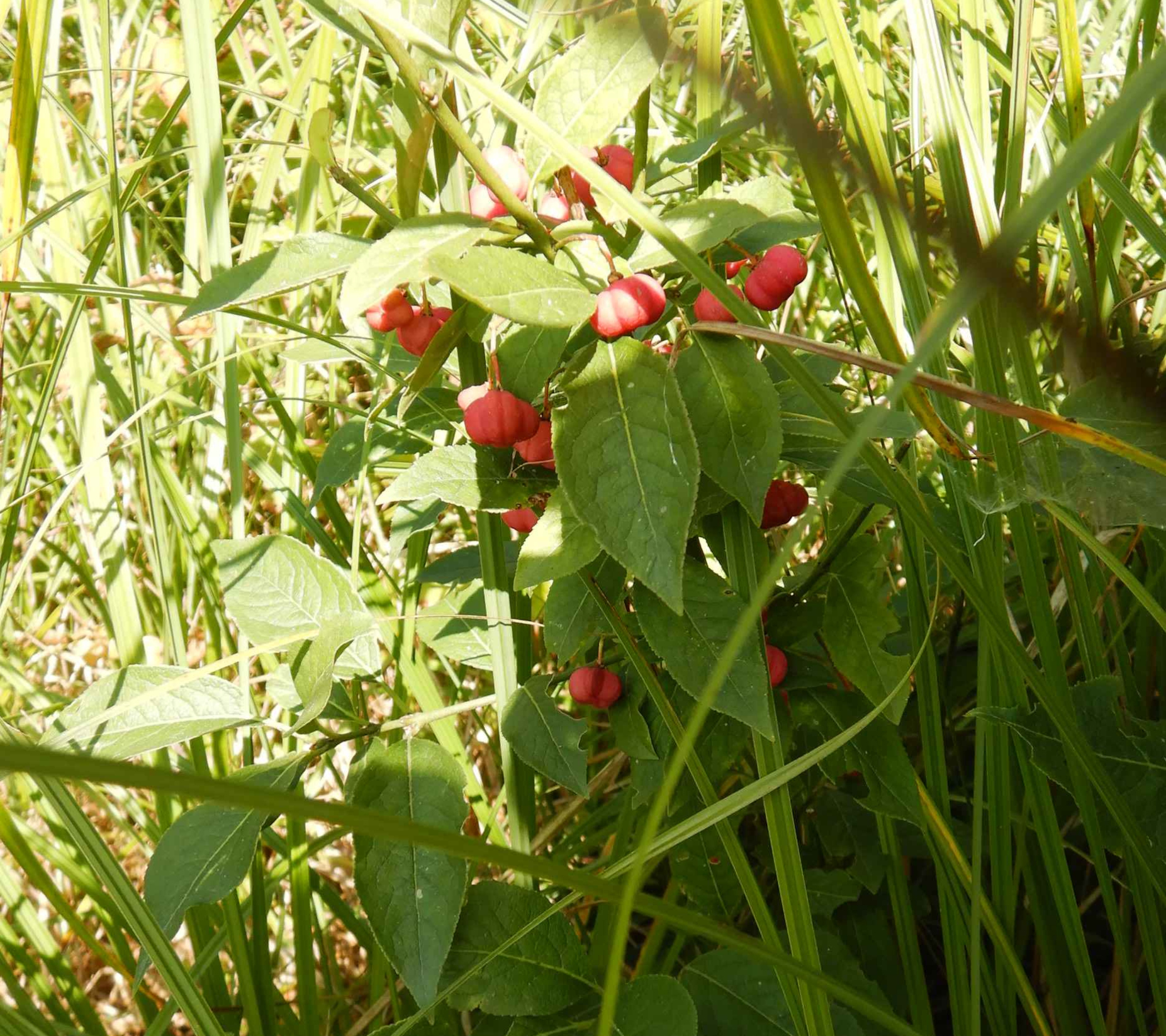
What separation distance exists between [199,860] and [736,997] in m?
0.45

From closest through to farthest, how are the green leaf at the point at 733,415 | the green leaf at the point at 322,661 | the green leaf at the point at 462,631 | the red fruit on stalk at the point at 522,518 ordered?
the green leaf at the point at 733,415 → the green leaf at the point at 322,661 → the red fruit on stalk at the point at 522,518 → the green leaf at the point at 462,631

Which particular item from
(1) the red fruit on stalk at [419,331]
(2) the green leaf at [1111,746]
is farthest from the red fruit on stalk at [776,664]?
(1) the red fruit on stalk at [419,331]

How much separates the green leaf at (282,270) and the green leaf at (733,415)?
232 millimetres

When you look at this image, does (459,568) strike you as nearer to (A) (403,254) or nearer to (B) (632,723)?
(B) (632,723)

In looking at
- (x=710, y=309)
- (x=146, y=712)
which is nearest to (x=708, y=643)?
(x=710, y=309)

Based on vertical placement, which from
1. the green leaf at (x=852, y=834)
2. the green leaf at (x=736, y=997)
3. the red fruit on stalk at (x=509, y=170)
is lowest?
the green leaf at (x=736, y=997)

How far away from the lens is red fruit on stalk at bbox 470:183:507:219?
28.8 inches

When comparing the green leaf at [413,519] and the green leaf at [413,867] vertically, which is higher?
the green leaf at [413,519]

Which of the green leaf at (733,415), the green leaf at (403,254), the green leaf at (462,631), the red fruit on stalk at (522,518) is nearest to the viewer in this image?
the green leaf at (403,254)

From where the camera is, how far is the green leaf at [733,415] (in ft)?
2.21

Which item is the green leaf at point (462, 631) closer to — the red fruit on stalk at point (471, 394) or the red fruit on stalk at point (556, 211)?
the red fruit on stalk at point (471, 394)

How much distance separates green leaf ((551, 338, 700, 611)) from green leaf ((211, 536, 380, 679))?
1.18 ft

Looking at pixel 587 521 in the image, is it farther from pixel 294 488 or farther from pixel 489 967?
pixel 294 488

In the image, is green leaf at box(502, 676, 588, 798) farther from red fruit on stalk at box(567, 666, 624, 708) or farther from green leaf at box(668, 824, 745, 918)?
green leaf at box(668, 824, 745, 918)
